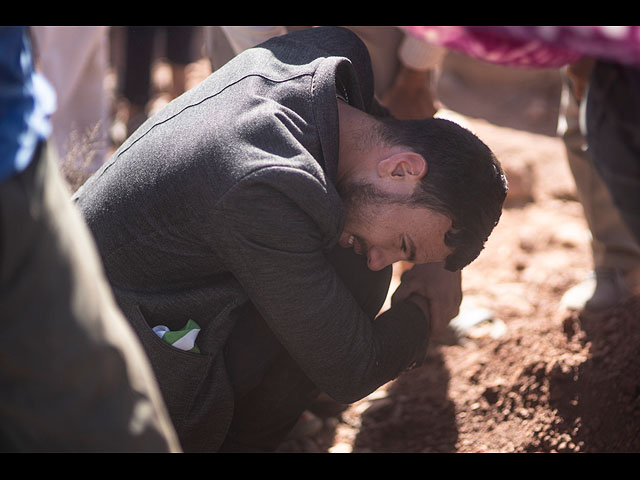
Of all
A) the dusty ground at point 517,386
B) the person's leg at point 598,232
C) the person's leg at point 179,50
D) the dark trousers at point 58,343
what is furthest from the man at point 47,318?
the person's leg at point 179,50

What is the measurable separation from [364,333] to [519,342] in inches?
37.1

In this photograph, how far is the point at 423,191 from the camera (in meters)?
1.79

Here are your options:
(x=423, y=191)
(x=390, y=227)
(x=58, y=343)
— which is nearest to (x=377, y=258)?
(x=390, y=227)

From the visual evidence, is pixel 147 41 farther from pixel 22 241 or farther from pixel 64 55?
pixel 22 241

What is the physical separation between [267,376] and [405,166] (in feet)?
2.29

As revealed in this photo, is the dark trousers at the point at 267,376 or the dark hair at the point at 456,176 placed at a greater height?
the dark hair at the point at 456,176

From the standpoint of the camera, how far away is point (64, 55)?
3.42 metres

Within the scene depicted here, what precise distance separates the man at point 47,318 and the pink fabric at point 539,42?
0.70m

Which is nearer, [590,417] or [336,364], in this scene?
[336,364]

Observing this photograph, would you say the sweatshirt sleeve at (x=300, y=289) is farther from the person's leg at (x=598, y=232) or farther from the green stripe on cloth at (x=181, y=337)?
the person's leg at (x=598, y=232)

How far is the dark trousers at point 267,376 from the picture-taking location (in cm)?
192

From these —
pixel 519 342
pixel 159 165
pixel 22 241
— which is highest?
pixel 22 241

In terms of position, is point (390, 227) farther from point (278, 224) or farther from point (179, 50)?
point (179, 50)
